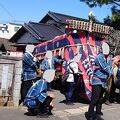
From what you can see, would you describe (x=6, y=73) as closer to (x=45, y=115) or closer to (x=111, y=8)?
(x=45, y=115)

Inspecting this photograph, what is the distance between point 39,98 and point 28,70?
2.04 metres

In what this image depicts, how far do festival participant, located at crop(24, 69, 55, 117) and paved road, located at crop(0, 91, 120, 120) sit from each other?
0.22 metres

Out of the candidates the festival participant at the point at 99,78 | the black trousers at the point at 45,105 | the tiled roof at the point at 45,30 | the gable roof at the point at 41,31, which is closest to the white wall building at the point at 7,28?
the gable roof at the point at 41,31

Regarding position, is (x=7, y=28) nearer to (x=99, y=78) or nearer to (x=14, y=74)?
(x=14, y=74)

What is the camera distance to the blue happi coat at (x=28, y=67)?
37.1ft

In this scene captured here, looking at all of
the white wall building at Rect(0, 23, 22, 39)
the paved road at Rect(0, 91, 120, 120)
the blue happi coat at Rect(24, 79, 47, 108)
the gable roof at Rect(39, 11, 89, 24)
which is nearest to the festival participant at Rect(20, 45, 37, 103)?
the paved road at Rect(0, 91, 120, 120)

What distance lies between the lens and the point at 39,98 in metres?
9.54

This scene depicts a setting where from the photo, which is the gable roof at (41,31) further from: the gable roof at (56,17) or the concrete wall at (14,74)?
the concrete wall at (14,74)

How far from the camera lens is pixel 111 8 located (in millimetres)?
17906

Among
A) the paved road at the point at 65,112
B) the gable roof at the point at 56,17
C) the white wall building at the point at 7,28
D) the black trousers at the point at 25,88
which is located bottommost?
the paved road at the point at 65,112

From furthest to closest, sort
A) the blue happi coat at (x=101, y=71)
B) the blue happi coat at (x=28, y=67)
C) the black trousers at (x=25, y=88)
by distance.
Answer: the black trousers at (x=25, y=88) < the blue happi coat at (x=28, y=67) < the blue happi coat at (x=101, y=71)

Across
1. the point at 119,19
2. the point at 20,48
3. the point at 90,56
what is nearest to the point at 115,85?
the point at 90,56

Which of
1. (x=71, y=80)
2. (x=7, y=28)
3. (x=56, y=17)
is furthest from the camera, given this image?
(x=7, y=28)

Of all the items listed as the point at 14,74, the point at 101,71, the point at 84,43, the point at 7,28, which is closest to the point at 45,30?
the point at 84,43
